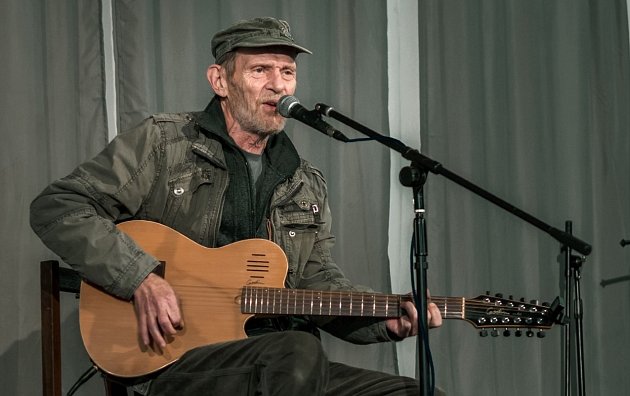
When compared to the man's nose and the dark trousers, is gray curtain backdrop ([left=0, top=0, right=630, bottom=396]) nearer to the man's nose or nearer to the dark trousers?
the man's nose

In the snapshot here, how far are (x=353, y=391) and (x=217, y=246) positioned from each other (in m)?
0.63

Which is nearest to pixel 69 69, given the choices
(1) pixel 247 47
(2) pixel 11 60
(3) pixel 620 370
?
(2) pixel 11 60

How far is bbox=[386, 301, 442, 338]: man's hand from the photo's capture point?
2.68 m

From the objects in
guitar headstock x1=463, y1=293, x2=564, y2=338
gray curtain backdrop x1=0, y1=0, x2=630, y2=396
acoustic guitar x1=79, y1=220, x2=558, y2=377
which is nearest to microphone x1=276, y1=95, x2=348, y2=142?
acoustic guitar x1=79, y1=220, x2=558, y2=377

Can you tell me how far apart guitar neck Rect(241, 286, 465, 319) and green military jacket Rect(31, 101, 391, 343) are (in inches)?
4.7

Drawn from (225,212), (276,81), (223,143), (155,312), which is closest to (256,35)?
(276,81)

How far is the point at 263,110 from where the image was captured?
304 cm

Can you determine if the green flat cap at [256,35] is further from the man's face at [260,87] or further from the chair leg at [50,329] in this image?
the chair leg at [50,329]

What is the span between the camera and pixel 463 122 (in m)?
4.23

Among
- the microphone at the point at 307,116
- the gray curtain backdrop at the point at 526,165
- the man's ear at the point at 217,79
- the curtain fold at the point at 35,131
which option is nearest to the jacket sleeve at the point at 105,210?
the man's ear at the point at 217,79

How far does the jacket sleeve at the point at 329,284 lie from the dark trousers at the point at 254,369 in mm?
473

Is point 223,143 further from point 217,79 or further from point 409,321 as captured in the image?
point 409,321

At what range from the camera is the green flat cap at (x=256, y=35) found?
299 centimetres

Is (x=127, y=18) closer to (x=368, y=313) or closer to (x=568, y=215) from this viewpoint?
(x=368, y=313)
